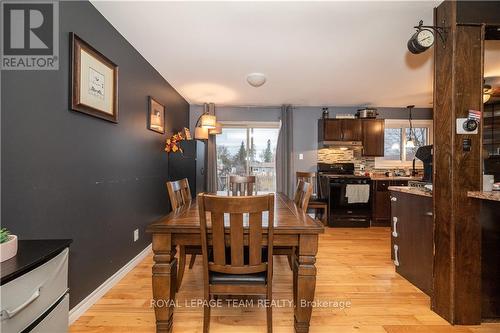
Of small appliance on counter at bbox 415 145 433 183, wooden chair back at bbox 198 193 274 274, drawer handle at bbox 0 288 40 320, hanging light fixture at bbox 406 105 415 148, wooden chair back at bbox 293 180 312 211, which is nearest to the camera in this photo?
drawer handle at bbox 0 288 40 320

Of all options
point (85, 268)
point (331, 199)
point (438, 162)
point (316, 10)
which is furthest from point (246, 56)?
point (331, 199)

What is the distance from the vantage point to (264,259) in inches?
71.9

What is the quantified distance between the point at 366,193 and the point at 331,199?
630mm

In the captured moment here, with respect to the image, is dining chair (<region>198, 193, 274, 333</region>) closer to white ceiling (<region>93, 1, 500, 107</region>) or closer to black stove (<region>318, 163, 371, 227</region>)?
white ceiling (<region>93, 1, 500, 107</region>)

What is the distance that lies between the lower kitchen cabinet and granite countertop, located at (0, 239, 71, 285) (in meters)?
2.54

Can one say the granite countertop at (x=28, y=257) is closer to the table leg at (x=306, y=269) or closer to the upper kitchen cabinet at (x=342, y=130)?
the table leg at (x=306, y=269)

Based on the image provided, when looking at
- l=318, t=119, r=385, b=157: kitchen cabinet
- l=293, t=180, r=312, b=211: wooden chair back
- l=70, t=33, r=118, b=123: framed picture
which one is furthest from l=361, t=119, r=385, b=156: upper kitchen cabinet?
l=70, t=33, r=118, b=123: framed picture

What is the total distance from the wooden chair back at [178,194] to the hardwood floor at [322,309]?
0.79m

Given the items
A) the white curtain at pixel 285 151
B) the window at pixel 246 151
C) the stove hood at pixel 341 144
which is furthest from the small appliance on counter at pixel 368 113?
the window at pixel 246 151

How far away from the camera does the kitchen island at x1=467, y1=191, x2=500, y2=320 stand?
5.73ft

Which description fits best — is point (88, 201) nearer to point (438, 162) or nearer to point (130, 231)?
point (130, 231)

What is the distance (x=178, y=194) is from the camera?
86.1 inches

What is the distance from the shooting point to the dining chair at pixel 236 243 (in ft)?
4.39

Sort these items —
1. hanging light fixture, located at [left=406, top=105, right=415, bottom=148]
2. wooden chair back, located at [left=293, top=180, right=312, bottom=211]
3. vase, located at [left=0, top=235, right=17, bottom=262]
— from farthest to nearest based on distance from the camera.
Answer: hanging light fixture, located at [left=406, top=105, right=415, bottom=148] → wooden chair back, located at [left=293, top=180, right=312, bottom=211] → vase, located at [left=0, top=235, right=17, bottom=262]
